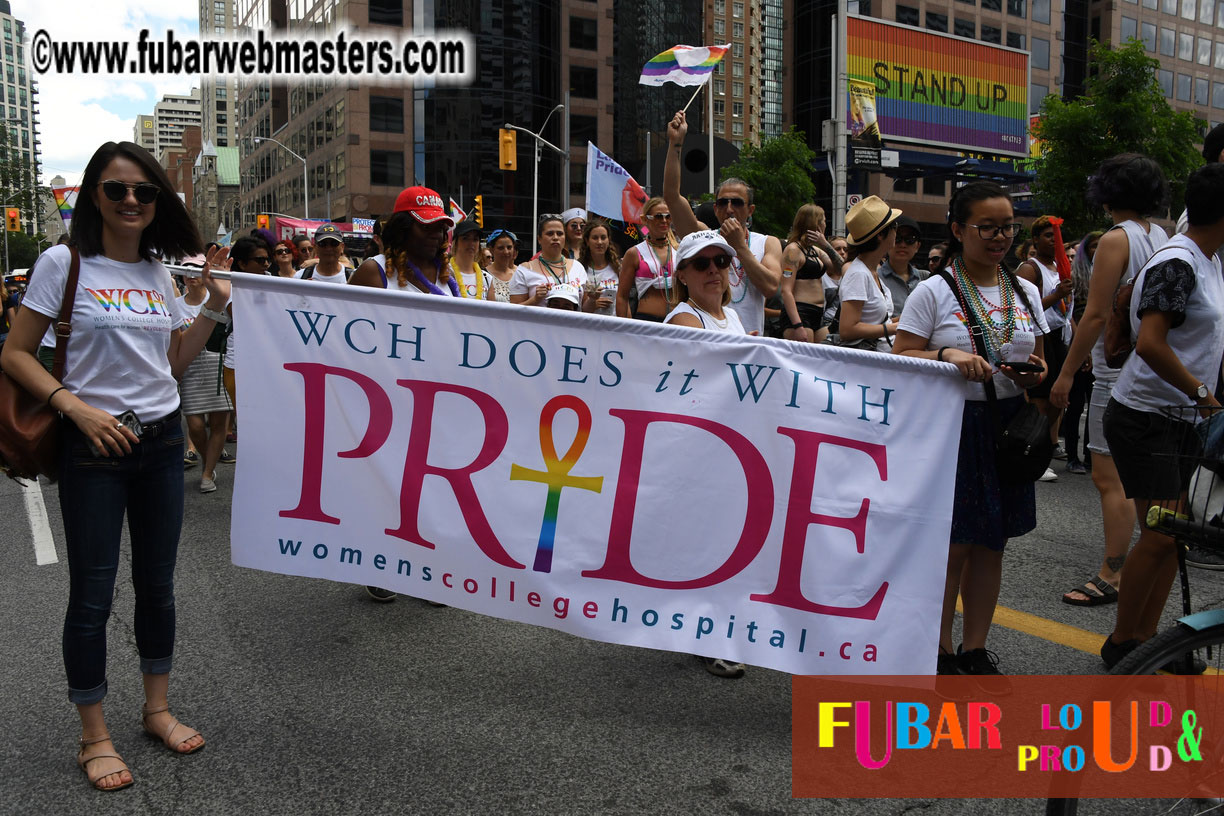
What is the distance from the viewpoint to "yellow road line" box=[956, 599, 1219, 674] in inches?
167

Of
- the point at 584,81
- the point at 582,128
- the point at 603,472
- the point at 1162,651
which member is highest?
the point at 584,81

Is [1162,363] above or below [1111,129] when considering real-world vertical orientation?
below

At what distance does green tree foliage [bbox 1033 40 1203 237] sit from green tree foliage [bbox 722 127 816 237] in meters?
11.6

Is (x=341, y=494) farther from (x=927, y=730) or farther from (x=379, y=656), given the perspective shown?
(x=927, y=730)

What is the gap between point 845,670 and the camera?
320cm

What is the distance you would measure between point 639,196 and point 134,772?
832cm

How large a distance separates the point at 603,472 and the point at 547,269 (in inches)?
181

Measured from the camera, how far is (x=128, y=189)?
3.03 meters

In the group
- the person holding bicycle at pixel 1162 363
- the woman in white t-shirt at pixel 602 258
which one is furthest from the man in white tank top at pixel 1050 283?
the person holding bicycle at pixel 1162 363

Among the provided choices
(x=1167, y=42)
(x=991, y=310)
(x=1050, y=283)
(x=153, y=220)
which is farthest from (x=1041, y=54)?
(x=153, y=220)

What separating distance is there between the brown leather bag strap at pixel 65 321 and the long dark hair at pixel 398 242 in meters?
1.81

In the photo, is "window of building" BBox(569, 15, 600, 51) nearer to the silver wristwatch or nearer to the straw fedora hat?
the straw fedora hat

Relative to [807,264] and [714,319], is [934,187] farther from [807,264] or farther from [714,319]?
[714,319]

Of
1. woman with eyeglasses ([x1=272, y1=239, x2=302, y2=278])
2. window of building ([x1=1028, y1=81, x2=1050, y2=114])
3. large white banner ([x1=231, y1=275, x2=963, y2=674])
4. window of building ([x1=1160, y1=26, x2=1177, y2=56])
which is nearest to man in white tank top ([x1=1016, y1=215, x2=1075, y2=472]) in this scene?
large white banner ([x1=231, y1=275, x2=963, y2=674])
